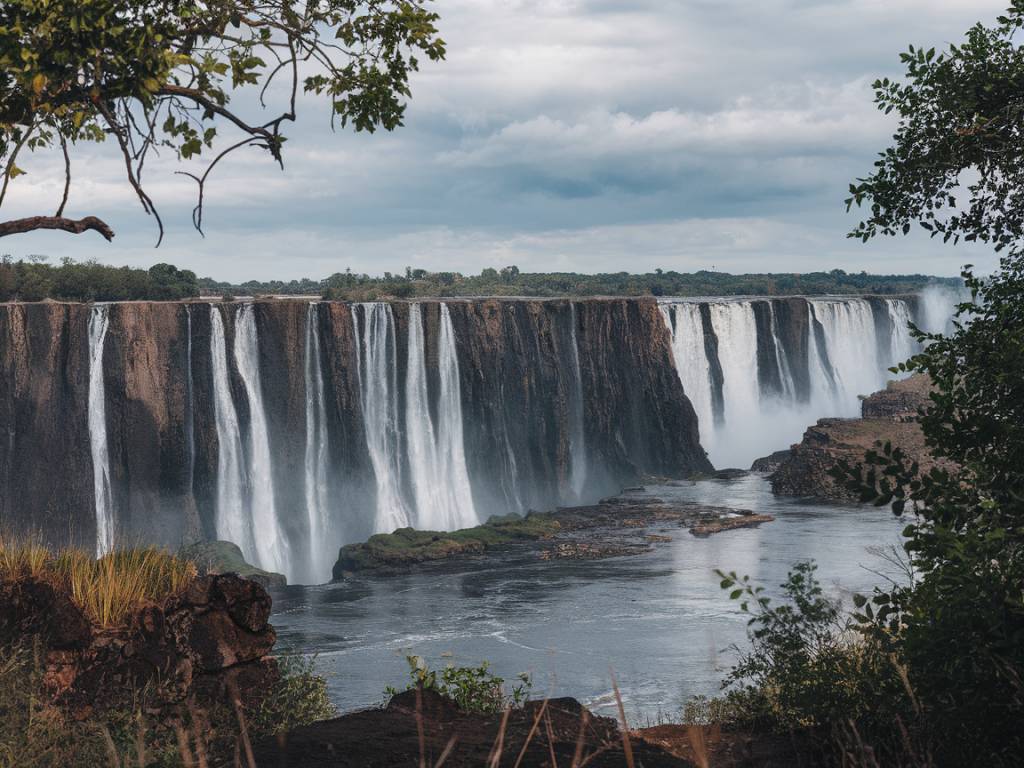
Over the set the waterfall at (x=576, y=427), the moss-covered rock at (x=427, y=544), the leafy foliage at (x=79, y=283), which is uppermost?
the leafy foliage at (x=79, y=283)

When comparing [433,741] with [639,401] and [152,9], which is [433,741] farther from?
[639,401]

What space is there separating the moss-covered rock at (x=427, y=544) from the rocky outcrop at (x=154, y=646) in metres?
21.6

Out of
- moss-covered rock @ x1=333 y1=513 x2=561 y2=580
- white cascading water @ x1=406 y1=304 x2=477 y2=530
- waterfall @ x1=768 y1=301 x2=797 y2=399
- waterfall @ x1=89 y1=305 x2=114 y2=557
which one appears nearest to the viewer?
moss-covered rock @ x1=333 y1=513 x2=561 y2=580

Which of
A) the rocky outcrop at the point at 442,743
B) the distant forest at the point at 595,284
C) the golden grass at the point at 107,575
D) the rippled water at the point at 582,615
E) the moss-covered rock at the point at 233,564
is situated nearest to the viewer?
the rocky outcrop at the point at 442,743

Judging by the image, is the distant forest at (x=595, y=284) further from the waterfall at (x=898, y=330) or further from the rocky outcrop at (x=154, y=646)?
the rocky outcrop at (x=154, y=646)

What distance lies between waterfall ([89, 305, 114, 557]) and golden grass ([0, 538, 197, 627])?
82.6 feet

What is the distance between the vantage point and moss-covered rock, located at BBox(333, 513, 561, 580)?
30.4 m

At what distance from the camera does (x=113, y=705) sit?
7.82 m

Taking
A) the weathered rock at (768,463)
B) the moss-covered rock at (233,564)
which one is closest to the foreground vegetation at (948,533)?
the moss-covered rock at (233,564)

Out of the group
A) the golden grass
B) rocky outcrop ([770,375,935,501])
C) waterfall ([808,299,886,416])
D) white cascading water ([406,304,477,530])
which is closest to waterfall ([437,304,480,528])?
white cascading water ([406,304,477,530])

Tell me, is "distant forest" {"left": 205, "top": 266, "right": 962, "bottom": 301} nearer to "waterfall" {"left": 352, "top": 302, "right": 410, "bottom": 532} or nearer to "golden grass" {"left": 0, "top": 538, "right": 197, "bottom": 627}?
"waterfall" {"left": 352, "top": 302, "right": 410, "bottom": 532}

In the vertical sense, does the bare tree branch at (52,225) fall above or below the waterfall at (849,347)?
above

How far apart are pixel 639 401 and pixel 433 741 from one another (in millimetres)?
43052

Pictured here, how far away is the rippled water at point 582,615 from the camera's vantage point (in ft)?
58.7
